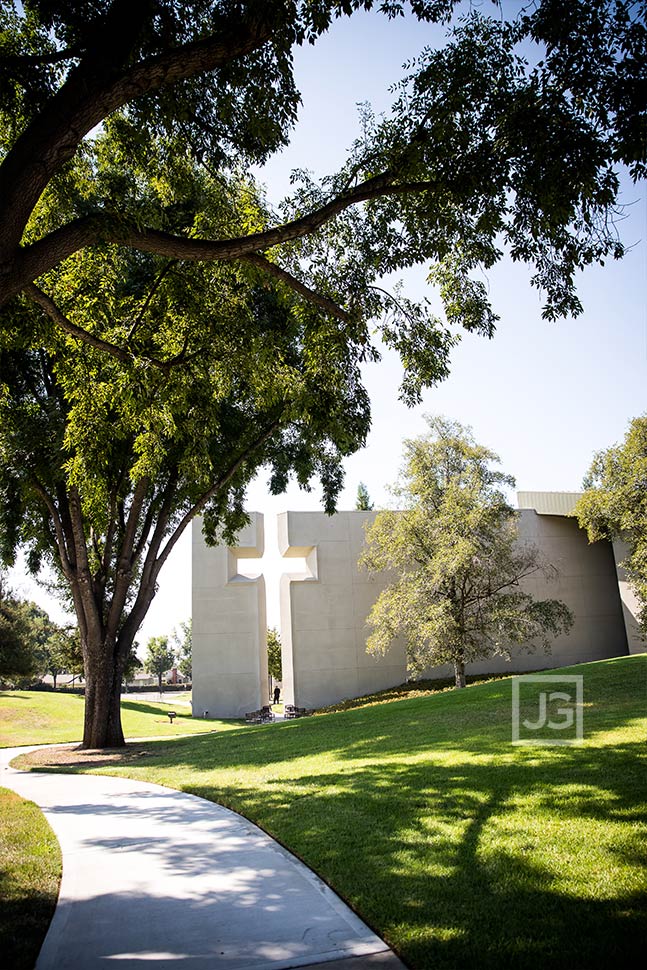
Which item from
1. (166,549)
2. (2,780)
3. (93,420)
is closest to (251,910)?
(93,420)

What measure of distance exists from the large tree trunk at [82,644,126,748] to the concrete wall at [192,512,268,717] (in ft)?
46.8

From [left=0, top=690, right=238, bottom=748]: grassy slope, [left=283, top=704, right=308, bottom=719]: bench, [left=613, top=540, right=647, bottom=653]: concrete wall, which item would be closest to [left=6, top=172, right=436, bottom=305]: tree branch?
[left=0, top=690, right=238, bottom=748]: grassy slope

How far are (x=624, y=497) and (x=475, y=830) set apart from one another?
22326 millimetres

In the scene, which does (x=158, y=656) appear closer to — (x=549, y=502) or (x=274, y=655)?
(x=274, y=655)

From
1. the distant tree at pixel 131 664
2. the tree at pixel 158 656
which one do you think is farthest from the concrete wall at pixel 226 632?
the tree at pixel 158 656

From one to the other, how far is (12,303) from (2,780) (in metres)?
8.32

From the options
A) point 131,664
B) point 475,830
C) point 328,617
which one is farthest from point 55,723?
point 475,830

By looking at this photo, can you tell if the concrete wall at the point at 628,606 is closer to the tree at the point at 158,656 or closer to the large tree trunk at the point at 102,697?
the large tree trunk at the point at 102,697

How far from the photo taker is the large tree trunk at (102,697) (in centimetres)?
1585

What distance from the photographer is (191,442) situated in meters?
9.86

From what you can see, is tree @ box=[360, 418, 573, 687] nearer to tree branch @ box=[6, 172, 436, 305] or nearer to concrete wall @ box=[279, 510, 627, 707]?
concrete wall @ box=[279, 510, 627, 707]

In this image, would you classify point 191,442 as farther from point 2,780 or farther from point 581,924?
point 581,924

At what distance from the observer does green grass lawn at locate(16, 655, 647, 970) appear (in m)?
3.46

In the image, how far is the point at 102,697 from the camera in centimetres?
1595
